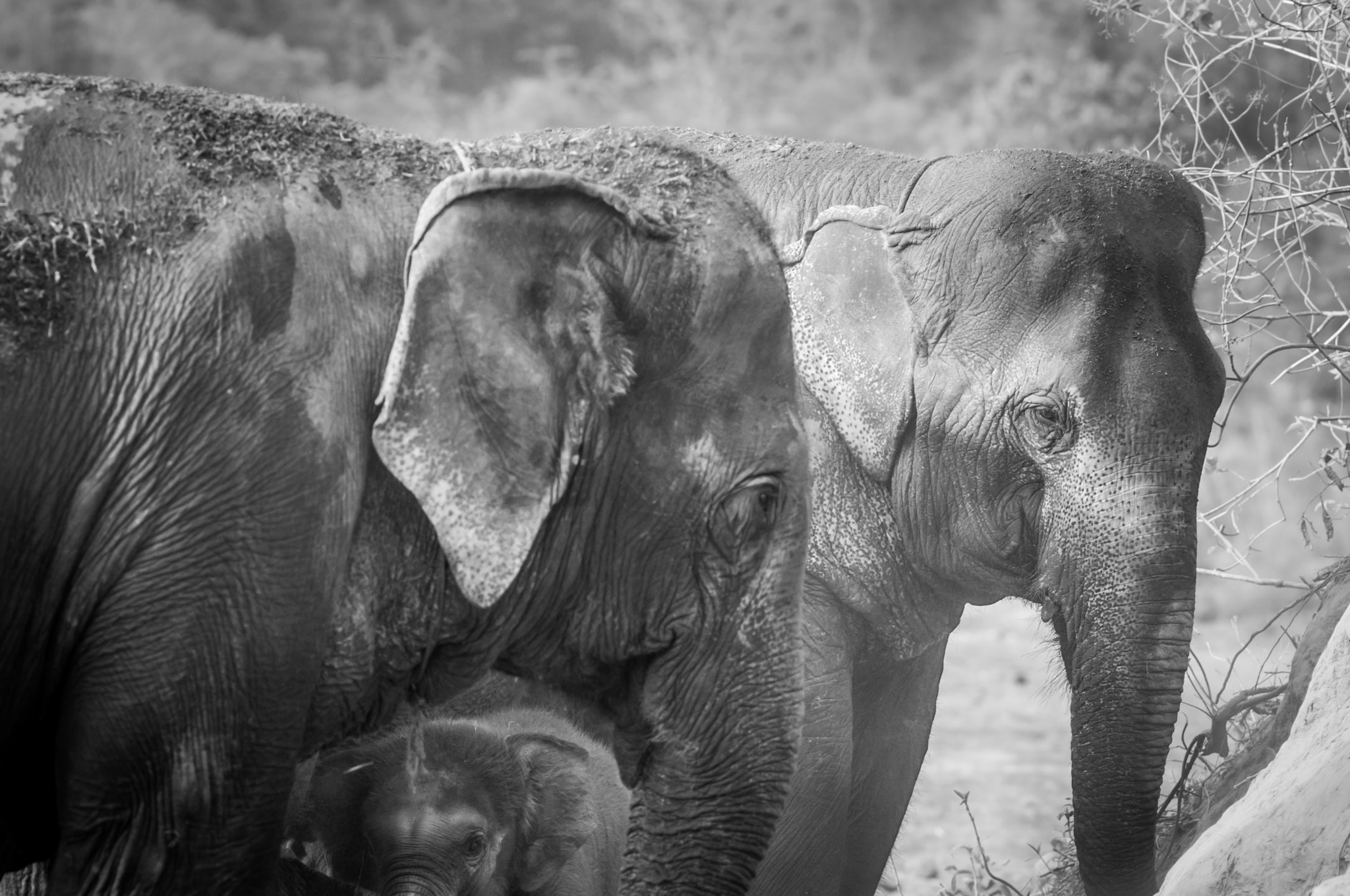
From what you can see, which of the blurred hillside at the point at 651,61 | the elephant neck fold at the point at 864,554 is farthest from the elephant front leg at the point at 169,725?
the blurred hillside at the point at 651,61

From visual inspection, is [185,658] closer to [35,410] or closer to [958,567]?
[35,410]

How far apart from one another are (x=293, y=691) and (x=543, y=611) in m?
0.50

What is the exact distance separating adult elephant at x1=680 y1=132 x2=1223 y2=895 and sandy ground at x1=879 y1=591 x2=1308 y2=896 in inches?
13.0

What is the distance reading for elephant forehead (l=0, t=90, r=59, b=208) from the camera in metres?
2.48

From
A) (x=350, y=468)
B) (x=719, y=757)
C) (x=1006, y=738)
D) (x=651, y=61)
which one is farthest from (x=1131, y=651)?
(x=651, y=61)

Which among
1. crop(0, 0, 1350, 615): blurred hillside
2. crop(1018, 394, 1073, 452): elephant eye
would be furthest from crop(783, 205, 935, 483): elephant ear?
crop(0, 0, 1350, 615): blurred hillside

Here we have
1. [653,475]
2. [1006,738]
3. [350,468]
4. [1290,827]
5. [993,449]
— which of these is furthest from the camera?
[1006,738]

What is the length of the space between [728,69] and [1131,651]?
20268mm

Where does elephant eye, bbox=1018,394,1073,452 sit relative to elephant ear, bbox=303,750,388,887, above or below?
above

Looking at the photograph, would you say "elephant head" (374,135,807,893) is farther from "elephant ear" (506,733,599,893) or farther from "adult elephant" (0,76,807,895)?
"elephant ear" (506,733,599,893)

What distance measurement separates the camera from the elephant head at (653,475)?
8.87ft

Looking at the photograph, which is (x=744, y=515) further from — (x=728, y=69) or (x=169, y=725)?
(x=728, y=69)

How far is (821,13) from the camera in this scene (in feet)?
79.4

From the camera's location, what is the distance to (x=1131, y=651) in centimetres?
392
